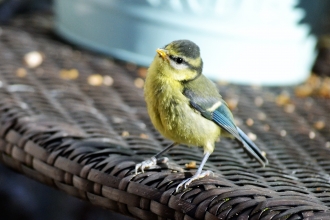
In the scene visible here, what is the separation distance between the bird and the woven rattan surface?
43 mm

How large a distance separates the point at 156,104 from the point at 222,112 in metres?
0.13

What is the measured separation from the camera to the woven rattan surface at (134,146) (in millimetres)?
961

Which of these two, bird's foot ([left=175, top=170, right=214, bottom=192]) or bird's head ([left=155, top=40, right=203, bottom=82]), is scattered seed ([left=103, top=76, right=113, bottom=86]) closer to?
bird's head ([left=155, top=40, right=203, bottom=82])

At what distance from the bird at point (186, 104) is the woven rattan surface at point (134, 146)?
0.04m

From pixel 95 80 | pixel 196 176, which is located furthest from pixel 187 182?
pixel 95 80

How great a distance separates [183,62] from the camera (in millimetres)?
1178

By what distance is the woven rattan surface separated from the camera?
96cm

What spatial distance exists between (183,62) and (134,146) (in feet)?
0.60

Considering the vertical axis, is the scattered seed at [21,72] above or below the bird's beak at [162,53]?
below

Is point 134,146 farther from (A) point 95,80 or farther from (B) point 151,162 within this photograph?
(A) point 95,80

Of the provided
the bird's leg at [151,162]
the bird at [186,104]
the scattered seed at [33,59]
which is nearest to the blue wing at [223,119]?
the bird at [186,104]

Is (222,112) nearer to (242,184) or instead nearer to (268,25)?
(242,184)

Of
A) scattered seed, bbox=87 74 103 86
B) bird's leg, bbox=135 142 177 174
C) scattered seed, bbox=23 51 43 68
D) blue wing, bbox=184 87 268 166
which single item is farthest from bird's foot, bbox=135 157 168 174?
scattered seed, bbox=23 51 43 68

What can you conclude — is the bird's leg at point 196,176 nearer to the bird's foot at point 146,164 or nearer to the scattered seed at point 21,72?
the bird's foot at point 146,164
